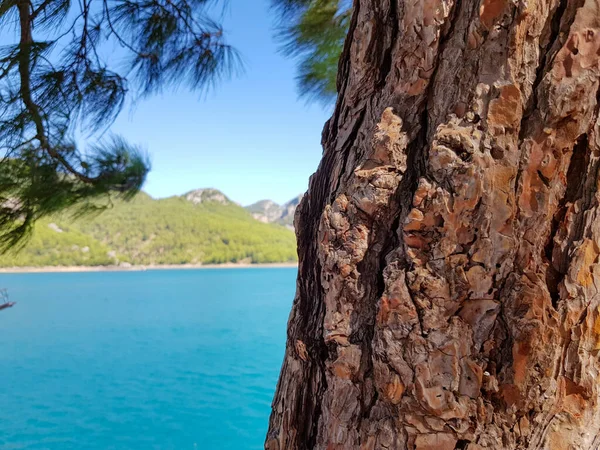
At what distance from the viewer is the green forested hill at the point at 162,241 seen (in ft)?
134

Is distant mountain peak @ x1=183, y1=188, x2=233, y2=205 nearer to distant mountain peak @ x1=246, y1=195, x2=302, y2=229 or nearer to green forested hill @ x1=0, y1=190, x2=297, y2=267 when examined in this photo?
green forested hill @ x1=0, y1=190, x2=297, y2=267

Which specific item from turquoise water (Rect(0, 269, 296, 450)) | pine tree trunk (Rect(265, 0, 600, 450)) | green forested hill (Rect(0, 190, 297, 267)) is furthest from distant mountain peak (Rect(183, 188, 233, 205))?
pine tree trunk (Rect(265, 0, 600, 450))

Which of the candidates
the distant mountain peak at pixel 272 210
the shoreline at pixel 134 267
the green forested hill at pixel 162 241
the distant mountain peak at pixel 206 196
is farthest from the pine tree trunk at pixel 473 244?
the distant mountain peak at pixel 272 210

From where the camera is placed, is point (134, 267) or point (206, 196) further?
point (206, 196)

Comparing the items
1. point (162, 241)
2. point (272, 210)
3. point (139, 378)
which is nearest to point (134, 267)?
point (162, 241)

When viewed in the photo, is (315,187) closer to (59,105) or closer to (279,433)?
(279,433)

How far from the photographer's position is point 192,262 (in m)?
45.1

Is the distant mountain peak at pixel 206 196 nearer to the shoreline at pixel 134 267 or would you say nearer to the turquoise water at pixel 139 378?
the shoreline at pixel 134 267

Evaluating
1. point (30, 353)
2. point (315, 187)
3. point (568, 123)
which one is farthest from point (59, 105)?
point (30, 353)

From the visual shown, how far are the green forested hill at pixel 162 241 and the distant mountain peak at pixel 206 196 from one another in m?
10.4

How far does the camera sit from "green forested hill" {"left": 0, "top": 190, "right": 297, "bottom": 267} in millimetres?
40812

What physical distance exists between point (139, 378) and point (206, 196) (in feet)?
196

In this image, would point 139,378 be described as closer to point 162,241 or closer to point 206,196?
point 162,241

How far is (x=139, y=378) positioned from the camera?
740cm
